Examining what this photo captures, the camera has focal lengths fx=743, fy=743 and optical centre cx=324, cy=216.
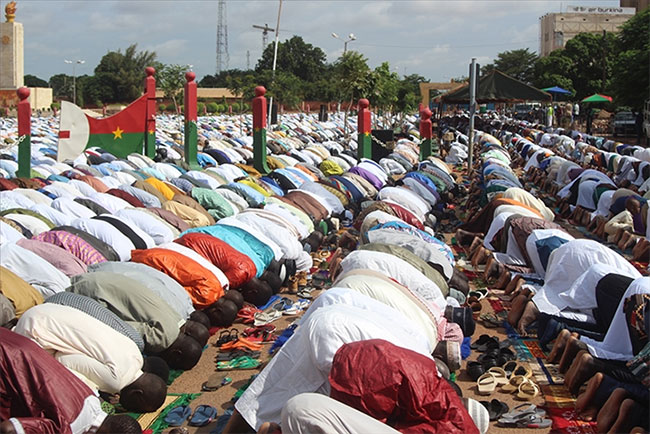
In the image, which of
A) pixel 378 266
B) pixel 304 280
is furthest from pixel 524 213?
pixel 378 266

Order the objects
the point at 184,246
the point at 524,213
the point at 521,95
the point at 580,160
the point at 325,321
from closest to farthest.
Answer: the point at 325,321
the point at 184,246
the point at 524,213
the point at 521,95
the point at 580,160

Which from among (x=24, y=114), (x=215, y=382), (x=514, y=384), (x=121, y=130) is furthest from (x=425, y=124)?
(x=215, y=382)

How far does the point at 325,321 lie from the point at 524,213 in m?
6.40

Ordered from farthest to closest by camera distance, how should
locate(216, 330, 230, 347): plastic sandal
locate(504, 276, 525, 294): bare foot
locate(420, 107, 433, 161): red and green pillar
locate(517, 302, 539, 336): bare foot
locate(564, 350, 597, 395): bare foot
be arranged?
locate(420, 107, 433, 161): red and green pillar < locate(504, 276, 525, 294): bare foot < locate(517, 302, 539, 336): bare foot < locate(216, 330, 230, 347): plastic sandal < locate(564, 350, 597, 395): bare foot

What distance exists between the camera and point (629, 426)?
4.82 m

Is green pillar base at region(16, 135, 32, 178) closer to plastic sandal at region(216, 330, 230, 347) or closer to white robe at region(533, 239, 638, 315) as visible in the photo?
plastic sandal at region(216, 330, 230, 347)

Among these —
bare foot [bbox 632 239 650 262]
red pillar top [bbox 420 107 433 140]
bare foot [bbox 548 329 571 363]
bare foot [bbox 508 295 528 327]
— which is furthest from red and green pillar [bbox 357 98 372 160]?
bare foot [bbox 548 329 571 363]

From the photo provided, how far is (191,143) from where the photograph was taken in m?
16.9

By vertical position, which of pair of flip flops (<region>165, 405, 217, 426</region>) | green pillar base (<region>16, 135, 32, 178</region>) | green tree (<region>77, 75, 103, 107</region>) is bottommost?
pair of flip flops (<region>165, 405, 217, 426</region>)

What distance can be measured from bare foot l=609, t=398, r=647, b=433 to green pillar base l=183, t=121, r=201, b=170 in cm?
1314

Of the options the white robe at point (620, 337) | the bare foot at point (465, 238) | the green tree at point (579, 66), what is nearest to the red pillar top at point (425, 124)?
the bare foot at point (465, 238)

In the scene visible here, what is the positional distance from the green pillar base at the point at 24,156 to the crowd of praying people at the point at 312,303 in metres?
0.93

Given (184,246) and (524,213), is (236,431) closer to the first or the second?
(184,246)

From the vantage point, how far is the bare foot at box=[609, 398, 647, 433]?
Answer: 481 cm
